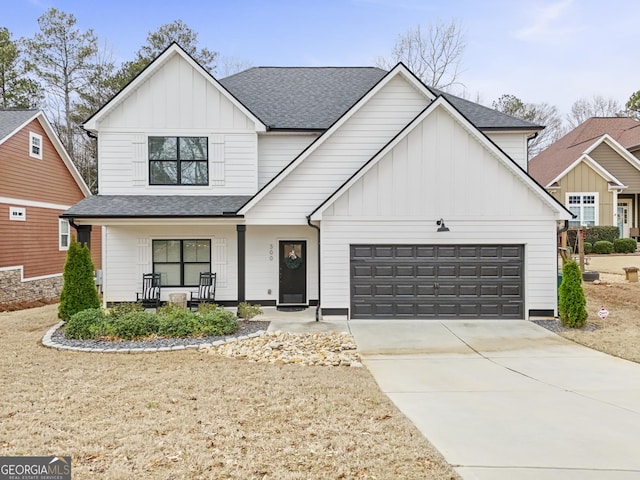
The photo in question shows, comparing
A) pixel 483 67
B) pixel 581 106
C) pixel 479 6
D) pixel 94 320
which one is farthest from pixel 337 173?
pixel 581 106

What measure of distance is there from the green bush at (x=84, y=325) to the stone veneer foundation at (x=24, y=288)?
32.1 ft

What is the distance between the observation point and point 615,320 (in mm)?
11125

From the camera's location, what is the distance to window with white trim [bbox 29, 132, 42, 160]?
744 inches

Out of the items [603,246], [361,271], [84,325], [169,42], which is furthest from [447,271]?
[169,42]

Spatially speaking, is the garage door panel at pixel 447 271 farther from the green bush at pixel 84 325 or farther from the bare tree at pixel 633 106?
the bare tree at pixel 633 106

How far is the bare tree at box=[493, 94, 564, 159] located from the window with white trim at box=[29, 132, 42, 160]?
3213 cm

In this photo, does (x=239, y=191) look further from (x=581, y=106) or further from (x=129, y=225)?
(x=581, y=106)

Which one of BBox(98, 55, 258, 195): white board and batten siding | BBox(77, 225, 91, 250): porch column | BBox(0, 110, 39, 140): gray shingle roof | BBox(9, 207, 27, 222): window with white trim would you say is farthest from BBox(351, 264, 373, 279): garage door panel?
BBox(0, 110, 39, 140): gray shingle roof

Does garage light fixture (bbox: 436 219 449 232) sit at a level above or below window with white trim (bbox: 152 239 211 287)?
above

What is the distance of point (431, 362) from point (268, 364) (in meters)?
2.91

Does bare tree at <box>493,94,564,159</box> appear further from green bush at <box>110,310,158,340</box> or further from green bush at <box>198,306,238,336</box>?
green bush at <box>110,310,158,340</box>

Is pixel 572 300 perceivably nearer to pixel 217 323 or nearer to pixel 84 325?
pixel 217 323

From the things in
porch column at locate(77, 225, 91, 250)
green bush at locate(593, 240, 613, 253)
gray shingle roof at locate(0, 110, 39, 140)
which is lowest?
green bush at locate(593, 240, 613, 253)

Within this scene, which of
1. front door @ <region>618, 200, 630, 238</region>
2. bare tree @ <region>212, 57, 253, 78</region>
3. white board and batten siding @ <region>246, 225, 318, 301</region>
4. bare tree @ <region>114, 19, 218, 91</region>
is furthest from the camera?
bare tree @ <region>212, 57, 253, 78</region>
